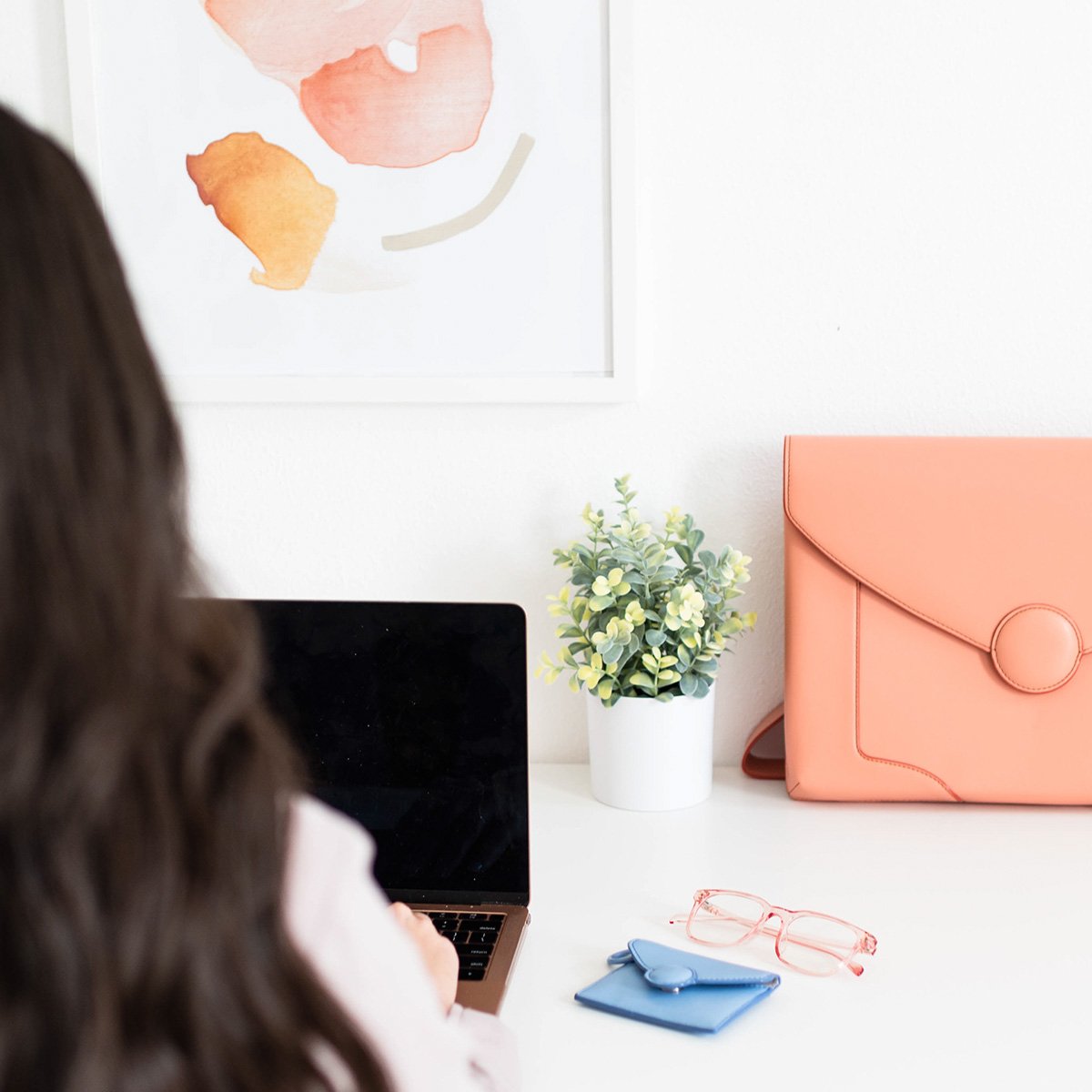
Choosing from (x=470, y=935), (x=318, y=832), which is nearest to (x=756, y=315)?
(x=470, y=935)

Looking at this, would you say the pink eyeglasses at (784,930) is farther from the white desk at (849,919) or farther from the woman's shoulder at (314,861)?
the woman's shoulder at (314,861)

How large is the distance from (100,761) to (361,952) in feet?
0.39

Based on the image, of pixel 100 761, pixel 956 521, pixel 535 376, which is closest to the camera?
pixel 100 761

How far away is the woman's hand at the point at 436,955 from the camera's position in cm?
66

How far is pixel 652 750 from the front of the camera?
966 mm

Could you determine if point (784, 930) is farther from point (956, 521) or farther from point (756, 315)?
point (756, 315)

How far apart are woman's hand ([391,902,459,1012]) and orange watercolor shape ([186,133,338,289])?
0.56 meters

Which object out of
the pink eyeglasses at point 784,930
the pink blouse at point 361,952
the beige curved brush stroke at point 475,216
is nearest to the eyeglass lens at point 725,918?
the pink eyeglasses at point 784,930

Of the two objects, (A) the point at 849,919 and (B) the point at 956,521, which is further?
(B) the point at 956,521

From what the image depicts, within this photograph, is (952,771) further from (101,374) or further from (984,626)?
(101,374)

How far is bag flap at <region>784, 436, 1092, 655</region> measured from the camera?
917mm

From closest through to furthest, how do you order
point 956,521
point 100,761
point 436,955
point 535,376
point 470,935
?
point 100,761 < point 436,955 < point 470,935 < point 956,521 < point 535,376

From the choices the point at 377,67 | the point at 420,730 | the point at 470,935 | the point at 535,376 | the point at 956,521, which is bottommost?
the point at 470,935

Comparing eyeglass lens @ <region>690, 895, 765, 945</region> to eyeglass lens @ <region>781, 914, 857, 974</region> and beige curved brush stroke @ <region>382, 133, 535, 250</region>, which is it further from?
beige curved brush stroke @ <region>382, 133, 535, 250</region>
